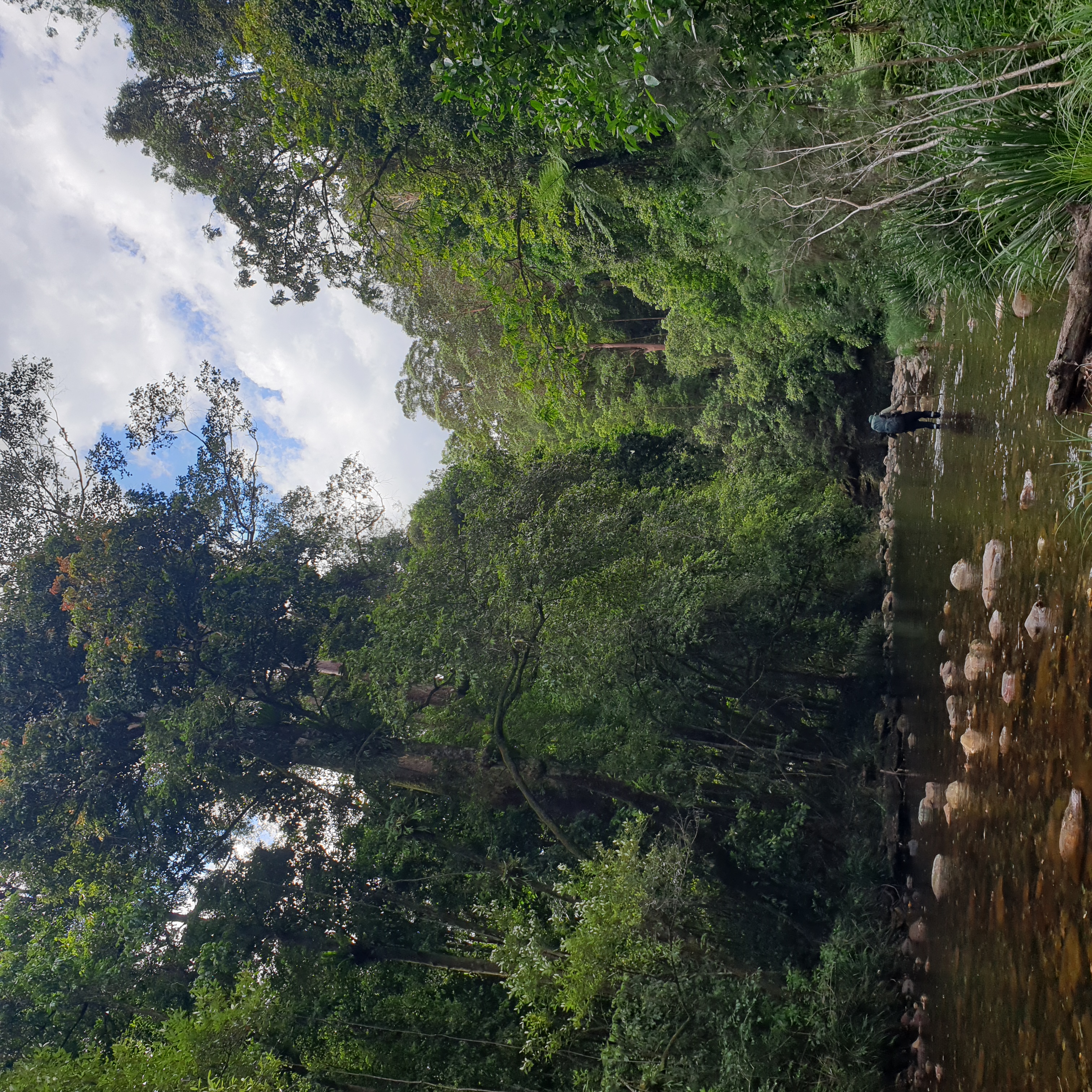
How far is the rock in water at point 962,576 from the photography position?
9.24 metres

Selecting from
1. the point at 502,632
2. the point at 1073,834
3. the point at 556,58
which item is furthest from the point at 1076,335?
the point at 502,632

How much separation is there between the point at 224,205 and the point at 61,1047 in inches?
618

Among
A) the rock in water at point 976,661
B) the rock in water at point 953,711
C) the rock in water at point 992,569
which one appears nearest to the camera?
the rock in water at point 992,569

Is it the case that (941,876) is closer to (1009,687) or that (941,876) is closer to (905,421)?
(1009,687)

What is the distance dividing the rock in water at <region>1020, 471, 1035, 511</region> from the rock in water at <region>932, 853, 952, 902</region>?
4.65 metres

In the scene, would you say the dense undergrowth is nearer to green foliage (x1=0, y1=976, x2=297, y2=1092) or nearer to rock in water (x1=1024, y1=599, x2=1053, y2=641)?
green foliage (x1=0, y1=976, x2=297, y2=1092)

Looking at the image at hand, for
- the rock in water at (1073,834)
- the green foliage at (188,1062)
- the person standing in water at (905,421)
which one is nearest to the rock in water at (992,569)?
the rock in water at (1073,834)

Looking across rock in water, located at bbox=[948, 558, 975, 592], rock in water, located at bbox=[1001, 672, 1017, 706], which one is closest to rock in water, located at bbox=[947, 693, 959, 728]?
rock in water, located at bbox=[948, 558, 975, 592]

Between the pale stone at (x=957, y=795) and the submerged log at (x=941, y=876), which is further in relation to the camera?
the submerged log at (x=941, y=876)

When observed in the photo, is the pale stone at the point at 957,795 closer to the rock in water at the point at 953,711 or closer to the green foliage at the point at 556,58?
the rock in water at the point at 953,711

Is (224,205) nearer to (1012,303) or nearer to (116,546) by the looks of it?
(116,546)

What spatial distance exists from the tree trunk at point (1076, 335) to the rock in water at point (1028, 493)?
2.67ft

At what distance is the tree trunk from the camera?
5.48 m

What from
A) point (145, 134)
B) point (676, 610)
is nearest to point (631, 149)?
point (676, 610)
